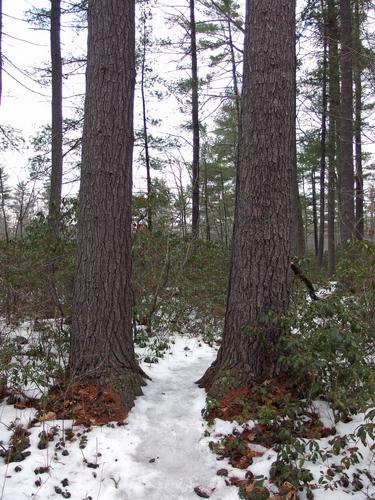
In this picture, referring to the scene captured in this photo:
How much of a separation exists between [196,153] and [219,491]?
12529 mm

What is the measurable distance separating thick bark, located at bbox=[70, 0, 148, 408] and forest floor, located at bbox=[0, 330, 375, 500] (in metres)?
0.55

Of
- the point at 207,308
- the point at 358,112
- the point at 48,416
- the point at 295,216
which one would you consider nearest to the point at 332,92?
the point at 358,112

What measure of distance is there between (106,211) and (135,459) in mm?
2157

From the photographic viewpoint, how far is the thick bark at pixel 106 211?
391 cm

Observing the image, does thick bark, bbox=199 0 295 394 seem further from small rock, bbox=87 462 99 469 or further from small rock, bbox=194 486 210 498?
small rock, bbox=87 462 99 469

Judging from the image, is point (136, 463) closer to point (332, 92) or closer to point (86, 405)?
point (86, 405)

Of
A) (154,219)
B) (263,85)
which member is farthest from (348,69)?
(263,85)

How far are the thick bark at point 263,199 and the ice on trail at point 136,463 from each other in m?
0.58

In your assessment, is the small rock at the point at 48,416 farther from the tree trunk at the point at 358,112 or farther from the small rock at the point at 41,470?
the tree trunk at the point at 358,112

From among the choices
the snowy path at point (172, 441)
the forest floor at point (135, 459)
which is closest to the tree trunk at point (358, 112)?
the snowy path at point (172, 441)

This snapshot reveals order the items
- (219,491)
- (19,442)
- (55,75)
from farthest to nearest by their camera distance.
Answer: (55,75), (19,442), (219,491)

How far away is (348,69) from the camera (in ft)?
33.3

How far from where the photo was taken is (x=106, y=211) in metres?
3.99

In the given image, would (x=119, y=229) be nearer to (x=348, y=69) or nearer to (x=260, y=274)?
(x=260, y=274)
